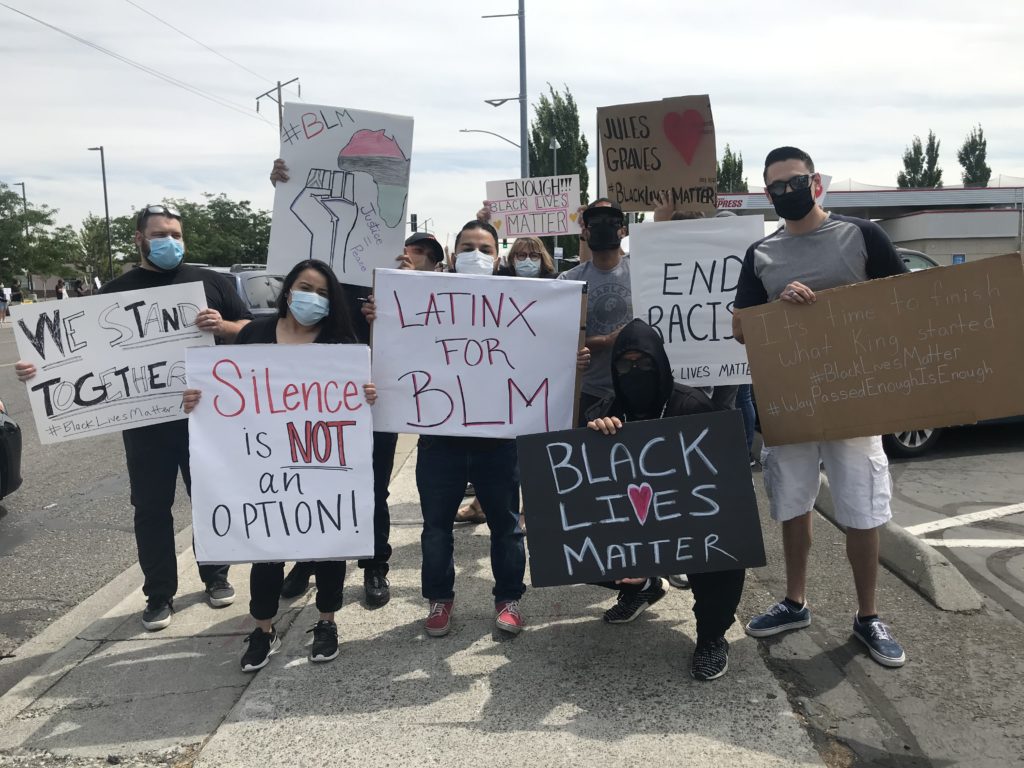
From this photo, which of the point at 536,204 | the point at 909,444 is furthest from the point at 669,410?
the point at 536,204

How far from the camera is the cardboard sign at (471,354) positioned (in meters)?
3.62

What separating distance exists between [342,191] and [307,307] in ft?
3.39

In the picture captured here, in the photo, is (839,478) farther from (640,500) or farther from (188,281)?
(188,281)

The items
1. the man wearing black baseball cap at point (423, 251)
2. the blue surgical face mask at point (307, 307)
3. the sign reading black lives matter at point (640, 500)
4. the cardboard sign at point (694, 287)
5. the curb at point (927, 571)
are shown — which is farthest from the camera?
the man wearing black baseball cap at point (423, 251)

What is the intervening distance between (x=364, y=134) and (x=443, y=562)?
2.24 metres

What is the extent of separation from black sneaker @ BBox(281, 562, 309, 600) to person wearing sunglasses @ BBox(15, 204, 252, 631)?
53 centimetres

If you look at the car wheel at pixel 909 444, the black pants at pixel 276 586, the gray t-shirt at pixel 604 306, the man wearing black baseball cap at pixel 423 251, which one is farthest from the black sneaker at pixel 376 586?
the car wheel at pixel 909 444

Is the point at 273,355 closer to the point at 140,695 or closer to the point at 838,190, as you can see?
the point at 140,695

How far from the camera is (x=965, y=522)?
17.5ft

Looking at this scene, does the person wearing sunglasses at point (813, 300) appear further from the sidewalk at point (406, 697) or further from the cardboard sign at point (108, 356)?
the cardboard sign at point (108, 356)

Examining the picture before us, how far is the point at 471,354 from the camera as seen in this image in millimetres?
3646

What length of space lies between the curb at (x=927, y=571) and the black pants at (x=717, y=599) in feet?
3.04

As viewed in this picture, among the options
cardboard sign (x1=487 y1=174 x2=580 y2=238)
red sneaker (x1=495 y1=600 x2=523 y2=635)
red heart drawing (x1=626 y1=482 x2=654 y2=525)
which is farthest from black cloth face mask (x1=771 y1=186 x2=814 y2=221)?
cardboard sign (x1=487 y1=174 x2=580 y2=238)

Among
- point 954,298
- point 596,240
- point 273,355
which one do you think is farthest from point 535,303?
point 954,298
